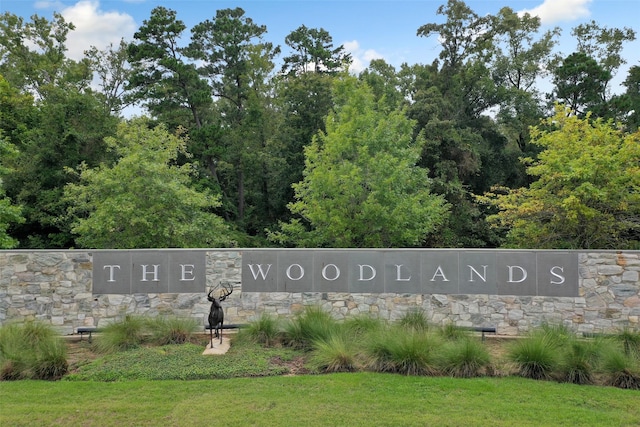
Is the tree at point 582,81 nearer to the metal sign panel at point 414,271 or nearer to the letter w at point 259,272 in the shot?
the metal sign panel at point 414,271

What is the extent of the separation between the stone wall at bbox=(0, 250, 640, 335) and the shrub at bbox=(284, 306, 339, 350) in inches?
56.6

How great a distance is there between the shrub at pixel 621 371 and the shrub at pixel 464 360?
165 centimetres

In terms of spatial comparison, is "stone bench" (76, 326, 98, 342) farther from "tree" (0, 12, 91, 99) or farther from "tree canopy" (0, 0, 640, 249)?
"tree" (0, 12, 91, 99)

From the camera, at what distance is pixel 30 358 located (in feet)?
25.0

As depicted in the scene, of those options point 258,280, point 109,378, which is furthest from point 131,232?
point 109,378

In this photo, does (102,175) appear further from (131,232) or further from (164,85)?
(164,85)

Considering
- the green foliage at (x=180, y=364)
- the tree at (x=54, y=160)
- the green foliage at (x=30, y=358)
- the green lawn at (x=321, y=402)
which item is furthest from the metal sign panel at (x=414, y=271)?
the tree at (x=54, y=160)

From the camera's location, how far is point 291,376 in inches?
291

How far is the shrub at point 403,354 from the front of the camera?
24.6 ft

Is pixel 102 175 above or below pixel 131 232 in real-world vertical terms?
above

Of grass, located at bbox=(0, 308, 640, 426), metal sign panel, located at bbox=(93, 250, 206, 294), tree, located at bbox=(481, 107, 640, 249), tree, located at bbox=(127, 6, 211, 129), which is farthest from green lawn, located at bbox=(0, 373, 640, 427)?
tree, located at bbox=(127, 6, 211, 129)

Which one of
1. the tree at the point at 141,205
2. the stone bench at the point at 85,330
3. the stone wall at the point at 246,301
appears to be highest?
the tree at the point at 141,205

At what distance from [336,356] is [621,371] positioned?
4.14m

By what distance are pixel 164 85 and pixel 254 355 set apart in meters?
22.1
